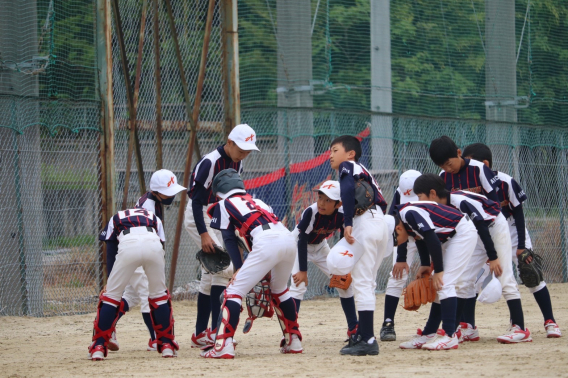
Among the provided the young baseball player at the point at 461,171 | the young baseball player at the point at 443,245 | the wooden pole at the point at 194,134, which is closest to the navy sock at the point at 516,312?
the young baseball player at the point at 443,245

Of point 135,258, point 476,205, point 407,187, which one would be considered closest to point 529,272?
point 476,205

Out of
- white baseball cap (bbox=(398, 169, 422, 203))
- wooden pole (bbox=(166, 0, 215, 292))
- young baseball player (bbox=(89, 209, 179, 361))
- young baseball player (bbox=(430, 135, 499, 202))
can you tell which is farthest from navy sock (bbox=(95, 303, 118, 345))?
wooden pole (bbox=(166, 0, 215, 292))

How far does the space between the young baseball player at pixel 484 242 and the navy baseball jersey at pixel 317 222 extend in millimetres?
763

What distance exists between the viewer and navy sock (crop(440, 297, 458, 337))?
6.17 m

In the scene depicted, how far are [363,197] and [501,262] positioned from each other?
1.43m

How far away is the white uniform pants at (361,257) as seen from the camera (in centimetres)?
612

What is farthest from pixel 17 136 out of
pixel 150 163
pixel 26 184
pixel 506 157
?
pixel 506 157

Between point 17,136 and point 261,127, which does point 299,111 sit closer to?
A: point 261,127

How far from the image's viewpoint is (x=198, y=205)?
6.82 m

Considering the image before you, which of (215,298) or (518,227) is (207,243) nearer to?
(215,298)

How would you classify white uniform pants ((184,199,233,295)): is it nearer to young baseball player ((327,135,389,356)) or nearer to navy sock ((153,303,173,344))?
navy sock ((153,303,173,344))

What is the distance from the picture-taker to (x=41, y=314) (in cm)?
946

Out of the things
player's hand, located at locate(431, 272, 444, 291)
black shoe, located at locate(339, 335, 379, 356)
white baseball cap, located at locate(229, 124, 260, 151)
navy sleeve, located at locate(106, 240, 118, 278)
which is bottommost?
black shoe, located at locate(339, 335, 379, 356)

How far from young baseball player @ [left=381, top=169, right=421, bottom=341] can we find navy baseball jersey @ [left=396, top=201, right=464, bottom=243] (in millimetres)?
457
